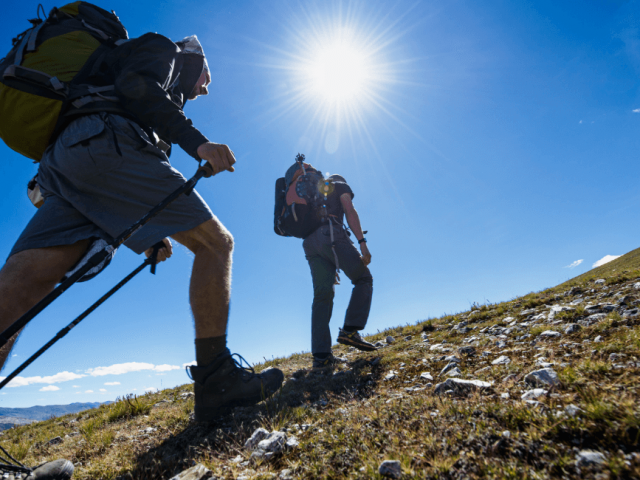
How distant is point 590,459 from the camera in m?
1.32

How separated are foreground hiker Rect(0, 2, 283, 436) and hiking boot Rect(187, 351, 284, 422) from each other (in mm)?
10

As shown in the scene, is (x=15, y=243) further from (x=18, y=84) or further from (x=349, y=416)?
(x=349, y=416)

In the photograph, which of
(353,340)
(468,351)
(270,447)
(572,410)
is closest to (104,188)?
(270,447)

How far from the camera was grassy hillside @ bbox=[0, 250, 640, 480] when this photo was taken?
149 cm

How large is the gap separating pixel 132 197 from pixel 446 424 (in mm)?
3327

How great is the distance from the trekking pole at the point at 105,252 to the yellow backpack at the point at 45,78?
1.23 meters

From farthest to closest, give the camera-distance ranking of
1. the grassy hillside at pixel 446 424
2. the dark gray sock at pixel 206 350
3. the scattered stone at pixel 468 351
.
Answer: the scattered stone at pixel 468 351 → the dark gray sock at pixel 206 350 → the grassy hillside at pixel 446 424

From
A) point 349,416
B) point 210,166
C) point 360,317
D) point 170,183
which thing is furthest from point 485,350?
point 170,183

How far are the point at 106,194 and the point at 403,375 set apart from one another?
151 inches

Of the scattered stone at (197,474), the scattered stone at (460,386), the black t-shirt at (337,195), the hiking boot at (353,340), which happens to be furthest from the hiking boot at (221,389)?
the black t-shirt at (337,195)

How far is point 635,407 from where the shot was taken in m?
1.52

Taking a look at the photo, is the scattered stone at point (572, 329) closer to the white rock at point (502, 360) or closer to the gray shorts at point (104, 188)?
the white rock at point (502, 360)

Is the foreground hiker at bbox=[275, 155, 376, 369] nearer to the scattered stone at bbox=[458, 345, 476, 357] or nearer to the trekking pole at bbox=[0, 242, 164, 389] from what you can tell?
the scattered stone at bbox=[458, 345, 476, 357]

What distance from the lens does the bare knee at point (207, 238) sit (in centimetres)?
340
